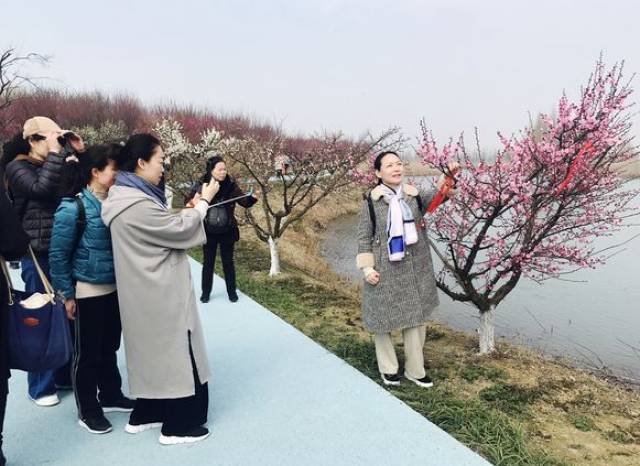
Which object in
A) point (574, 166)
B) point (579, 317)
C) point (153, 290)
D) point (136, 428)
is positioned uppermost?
point (574, 166)

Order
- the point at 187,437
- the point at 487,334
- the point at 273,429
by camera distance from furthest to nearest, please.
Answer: the point at 487,334
the point at 273,429
the point at 187,437

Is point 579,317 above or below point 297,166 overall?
below

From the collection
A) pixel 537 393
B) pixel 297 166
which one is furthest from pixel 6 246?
pixel 297 166

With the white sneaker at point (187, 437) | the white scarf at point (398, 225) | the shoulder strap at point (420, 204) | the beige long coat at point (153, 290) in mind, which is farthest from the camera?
the shoulder strap at point (420, 204)

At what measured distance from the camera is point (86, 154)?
8.54ft

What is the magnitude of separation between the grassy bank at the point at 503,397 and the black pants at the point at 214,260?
51cm

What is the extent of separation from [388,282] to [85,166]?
80.4 inches

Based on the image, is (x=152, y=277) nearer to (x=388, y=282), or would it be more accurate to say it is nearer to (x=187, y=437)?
(x=187, y=437)

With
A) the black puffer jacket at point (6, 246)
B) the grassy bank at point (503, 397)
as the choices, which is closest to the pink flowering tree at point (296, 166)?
the grassy bank at point (503, 397)

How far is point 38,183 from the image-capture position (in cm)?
267

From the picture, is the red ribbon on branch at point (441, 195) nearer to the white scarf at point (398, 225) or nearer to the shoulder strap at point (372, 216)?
the white scarf at point (398, 225)

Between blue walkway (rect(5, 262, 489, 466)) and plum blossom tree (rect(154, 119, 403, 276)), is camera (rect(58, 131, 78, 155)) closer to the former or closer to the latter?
blue walkway (rect(5, 262, 489, 466))

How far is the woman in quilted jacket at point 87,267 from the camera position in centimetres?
248

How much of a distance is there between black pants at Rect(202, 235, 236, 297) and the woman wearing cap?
2371mm
